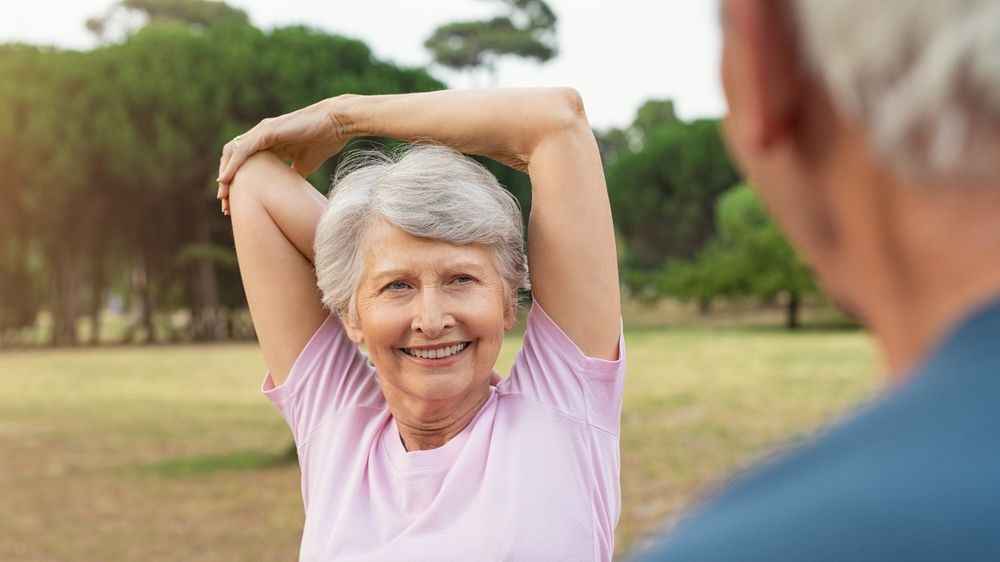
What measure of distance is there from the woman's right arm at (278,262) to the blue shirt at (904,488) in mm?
1651

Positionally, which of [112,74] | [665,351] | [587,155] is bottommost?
[665,351]

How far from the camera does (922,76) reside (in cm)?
63

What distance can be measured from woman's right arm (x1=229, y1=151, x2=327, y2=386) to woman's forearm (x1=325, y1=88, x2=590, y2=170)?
24cm

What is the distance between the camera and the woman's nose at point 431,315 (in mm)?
1994

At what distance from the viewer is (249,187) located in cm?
222

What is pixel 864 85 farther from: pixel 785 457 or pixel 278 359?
pixel 278 359

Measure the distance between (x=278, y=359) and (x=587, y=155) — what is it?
2.38ft

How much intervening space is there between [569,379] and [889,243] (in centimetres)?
135

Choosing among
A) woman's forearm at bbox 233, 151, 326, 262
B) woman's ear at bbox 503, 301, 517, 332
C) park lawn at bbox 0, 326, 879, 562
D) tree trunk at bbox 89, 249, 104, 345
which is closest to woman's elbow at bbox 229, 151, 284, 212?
woman's forearm at bbox 233, 151, 326, 262

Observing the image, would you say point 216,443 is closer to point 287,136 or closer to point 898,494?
point 287,136

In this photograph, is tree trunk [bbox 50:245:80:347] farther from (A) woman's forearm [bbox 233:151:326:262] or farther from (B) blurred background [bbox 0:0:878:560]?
(A) woman's forearm [bbox 233:151:326:262]

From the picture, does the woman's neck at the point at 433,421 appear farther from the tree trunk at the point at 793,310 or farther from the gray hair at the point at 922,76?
the tree trunk at the point at 793,310

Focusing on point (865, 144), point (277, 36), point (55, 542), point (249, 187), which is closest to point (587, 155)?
point (249, 187)

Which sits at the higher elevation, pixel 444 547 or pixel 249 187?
pixel 249 187
